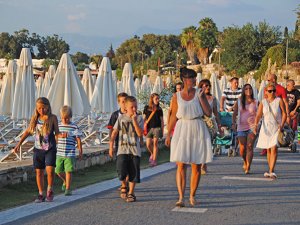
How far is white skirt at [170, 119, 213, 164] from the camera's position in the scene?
25.5ft

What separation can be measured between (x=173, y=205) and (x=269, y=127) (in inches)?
145

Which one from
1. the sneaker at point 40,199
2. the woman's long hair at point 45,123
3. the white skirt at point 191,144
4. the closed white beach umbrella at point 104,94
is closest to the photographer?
the white skirt at point 191,144

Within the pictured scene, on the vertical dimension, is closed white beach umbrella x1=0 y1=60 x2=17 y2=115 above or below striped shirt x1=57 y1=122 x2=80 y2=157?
above

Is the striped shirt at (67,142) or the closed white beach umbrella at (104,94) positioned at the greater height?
the closed white beach umbrella at (104,94)

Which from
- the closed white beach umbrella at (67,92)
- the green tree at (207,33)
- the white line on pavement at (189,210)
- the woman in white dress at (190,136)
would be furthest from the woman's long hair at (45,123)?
the green tree at (207,33)

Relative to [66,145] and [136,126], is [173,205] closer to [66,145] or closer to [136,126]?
[136,126]

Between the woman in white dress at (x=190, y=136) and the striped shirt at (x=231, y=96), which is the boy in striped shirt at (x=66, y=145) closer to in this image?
the woman in white dress at (x=190, y=136)

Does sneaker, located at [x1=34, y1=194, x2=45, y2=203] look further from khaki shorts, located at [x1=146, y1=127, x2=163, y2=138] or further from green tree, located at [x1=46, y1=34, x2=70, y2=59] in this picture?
green tree, located at [x1=46, y1=34, x2=70, y2=59]

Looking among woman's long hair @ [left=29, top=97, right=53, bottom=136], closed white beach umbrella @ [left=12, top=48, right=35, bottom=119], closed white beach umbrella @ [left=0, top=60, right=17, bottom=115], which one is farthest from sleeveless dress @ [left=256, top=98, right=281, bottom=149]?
closed white beach umbrella @ [left=0, top=60, right=17, bottom=115]

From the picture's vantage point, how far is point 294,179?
34.3 ft

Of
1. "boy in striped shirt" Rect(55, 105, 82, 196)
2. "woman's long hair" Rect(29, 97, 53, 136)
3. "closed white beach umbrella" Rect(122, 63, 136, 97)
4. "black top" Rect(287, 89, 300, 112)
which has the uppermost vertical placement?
"closed white beach umbrella" Rect(122, 63, 136, 97)

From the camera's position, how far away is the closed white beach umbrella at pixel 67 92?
1492cm

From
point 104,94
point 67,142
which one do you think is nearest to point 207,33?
point 104,94

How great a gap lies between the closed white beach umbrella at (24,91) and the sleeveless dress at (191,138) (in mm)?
8044
